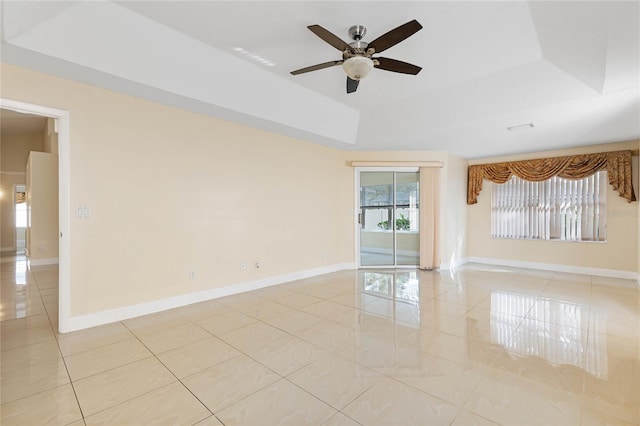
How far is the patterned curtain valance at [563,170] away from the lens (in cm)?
500

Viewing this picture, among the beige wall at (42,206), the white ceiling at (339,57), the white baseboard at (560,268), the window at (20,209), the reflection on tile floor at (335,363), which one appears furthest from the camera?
the window at (20,209)

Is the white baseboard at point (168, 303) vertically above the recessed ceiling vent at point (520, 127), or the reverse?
the recessed ceiling vent at point (520, 127)

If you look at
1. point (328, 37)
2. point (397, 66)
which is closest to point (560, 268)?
point (397, 66)

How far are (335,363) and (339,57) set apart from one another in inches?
122

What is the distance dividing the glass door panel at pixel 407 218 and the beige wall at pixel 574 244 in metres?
1.80

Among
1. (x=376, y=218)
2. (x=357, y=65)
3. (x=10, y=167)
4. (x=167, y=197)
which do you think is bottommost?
(x=376, y=218)

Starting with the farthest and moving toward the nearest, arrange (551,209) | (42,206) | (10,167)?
1. (10,167)
2. (42,206)
3. (551,209)

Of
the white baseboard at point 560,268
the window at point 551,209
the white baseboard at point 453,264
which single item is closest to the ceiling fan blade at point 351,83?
the white baseboard at point 453,264

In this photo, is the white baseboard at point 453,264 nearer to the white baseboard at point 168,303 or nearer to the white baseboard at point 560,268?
the white baseboard at point 560,268

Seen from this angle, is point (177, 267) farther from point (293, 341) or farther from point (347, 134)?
point (347, 134)

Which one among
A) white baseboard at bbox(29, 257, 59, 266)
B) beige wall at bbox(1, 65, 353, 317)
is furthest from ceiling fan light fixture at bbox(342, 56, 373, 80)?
white baseboard at bbox(29, 257, 59, 266)

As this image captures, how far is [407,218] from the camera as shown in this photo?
619 cm

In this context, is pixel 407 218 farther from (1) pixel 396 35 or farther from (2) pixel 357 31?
(1) pixel 396 35

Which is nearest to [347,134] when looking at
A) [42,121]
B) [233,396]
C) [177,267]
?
[177,267]
